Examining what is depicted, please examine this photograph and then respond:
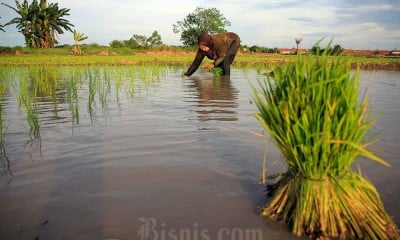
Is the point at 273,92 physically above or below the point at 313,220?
above

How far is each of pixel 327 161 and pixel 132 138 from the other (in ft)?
8.50

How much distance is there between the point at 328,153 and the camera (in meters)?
1.72

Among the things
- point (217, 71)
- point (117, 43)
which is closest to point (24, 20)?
point (117, 43)

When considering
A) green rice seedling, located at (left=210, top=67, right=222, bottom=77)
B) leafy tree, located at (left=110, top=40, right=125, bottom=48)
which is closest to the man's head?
green rice seedling, located at (left=210, top=67, right=222, bottom=77)

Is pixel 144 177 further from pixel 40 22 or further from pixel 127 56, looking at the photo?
pixel 40 22

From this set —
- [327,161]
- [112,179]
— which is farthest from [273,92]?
[112,179]

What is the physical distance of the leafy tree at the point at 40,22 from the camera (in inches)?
1486

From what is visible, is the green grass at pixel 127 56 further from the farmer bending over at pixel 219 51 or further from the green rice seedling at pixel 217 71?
the green rice seedling at pixel 217 71

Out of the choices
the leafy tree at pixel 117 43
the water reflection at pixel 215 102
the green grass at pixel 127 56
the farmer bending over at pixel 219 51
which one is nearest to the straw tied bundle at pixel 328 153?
the water reflection at pixel 215 102

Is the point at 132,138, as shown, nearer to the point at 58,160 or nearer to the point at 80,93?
the point at 58,160

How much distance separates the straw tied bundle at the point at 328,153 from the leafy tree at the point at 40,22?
42781mm

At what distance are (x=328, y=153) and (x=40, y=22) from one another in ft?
144

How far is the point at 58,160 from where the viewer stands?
308cm

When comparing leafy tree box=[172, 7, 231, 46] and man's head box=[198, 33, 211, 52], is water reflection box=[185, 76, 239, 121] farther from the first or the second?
leafy tree box=[172, 7, 231, 46]
